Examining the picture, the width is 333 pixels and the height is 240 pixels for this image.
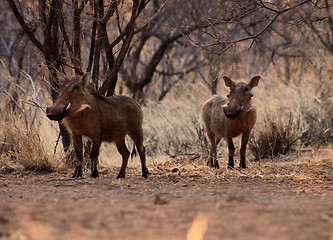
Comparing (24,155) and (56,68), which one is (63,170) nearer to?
(24,155)

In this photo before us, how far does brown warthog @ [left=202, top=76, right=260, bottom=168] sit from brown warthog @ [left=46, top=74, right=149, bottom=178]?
51.9 inches

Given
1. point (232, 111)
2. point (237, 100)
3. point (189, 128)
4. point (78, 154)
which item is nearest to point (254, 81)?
point (237, 100)

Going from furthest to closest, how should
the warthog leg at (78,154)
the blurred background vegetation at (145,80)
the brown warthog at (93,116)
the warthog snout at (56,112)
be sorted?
the blurred background vegetation at (145,80) → the warthog leg at (78,154) → the brown warthog at (93,116) → the warthog snout at (56,112)

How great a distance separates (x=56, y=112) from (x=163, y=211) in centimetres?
246

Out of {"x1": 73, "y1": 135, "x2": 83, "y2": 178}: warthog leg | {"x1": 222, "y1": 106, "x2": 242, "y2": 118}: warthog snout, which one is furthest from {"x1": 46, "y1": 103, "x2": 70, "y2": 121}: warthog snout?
{"x1": 222, "y1": 106, "x2": 242, "y2": 118}: warthog snout

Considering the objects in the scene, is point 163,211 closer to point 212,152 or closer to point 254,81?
point 254,81

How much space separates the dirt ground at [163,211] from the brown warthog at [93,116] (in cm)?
48

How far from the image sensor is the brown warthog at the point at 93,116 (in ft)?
17.3

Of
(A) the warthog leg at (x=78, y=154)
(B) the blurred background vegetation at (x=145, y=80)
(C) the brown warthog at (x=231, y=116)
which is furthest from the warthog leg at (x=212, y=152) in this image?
(A) the warthog leg at (x=78, y=154)

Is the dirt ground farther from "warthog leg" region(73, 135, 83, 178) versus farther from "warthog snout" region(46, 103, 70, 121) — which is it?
"warthog snout" region(46, 103, 70, 121)

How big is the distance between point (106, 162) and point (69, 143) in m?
1.42

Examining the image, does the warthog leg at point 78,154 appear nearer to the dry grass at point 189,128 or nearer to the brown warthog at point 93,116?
the brown warthog at point 93,116

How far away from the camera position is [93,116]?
18.0 ft

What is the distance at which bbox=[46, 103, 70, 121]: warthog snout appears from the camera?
5.03m
